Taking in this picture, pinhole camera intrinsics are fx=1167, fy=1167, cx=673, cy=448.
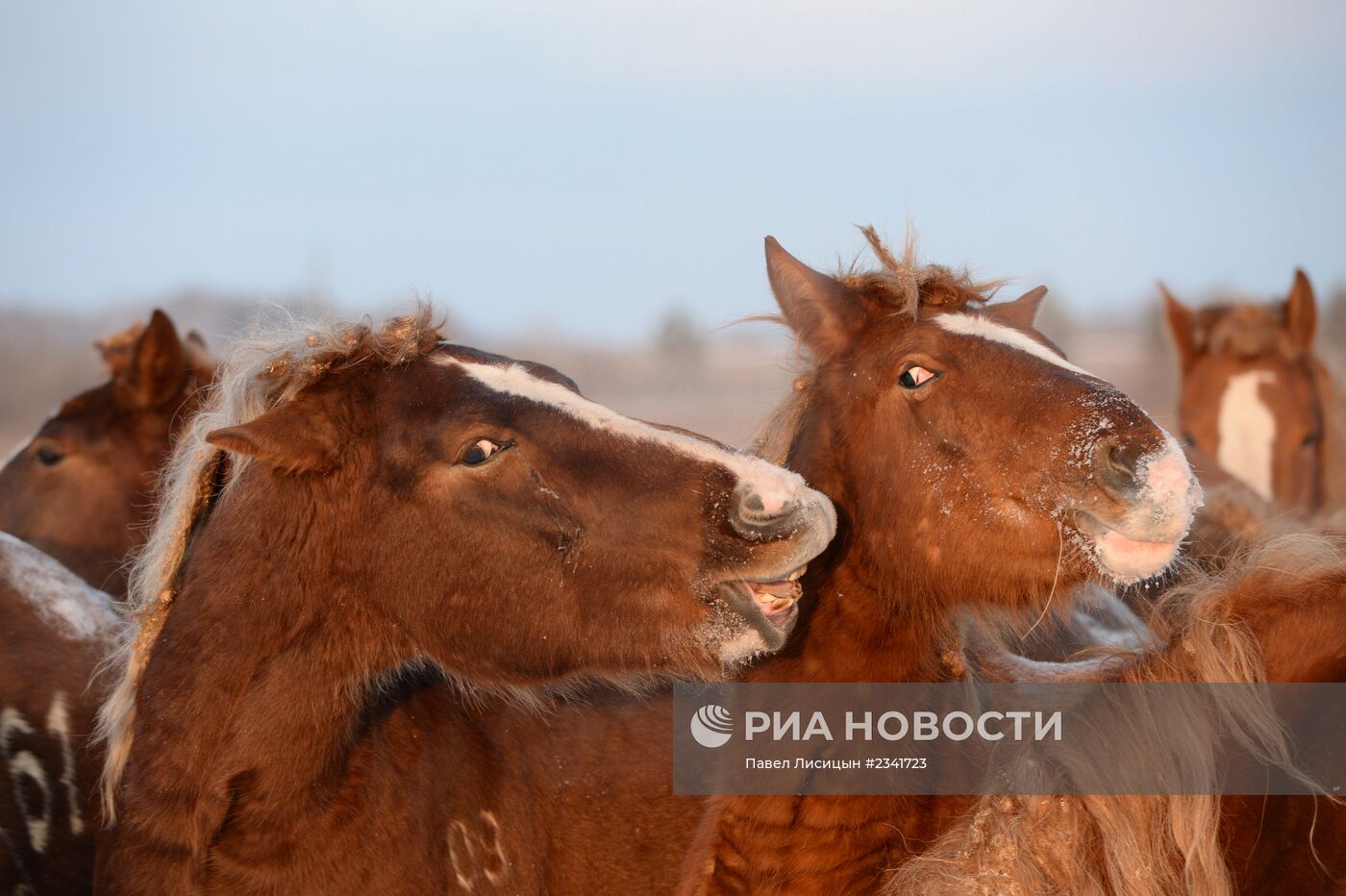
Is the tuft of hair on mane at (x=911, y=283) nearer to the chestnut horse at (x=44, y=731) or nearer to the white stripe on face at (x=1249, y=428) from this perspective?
the chestnut horse at (x=44, y=731)

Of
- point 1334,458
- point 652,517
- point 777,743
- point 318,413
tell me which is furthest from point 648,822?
point 1334,458

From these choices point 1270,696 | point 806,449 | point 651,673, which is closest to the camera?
point 1270,696

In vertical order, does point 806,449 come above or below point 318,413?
below

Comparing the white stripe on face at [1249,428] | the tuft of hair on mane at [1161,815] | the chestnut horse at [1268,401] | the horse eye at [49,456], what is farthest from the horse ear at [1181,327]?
the horse eye at [49,456]

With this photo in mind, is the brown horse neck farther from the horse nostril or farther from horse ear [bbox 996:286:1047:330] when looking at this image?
horse ear [bbox 996:286:1047:330]

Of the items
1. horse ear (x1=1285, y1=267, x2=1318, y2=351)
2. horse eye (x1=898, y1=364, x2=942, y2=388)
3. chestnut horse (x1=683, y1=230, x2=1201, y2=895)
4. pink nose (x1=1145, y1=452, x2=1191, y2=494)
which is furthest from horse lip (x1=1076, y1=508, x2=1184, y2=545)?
horse ear (x1=1285, y1=267, x2=1318, y2=351)

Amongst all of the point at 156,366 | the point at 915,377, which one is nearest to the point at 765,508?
the point at 915,377

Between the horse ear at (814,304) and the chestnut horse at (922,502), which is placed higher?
the horse ear at (814,304)

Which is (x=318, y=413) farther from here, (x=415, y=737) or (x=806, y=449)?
(x=806, y=449)

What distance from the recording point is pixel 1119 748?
3.00m

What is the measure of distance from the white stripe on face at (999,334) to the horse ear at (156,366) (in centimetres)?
401

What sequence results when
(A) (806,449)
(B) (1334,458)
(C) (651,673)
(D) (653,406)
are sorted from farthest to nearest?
(D) (653,406)
(B) (1334,458)
(A) (806,449)
(C) (651,673)

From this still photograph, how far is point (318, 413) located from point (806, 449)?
4.70 feet

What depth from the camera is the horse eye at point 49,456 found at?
19.2 ft
